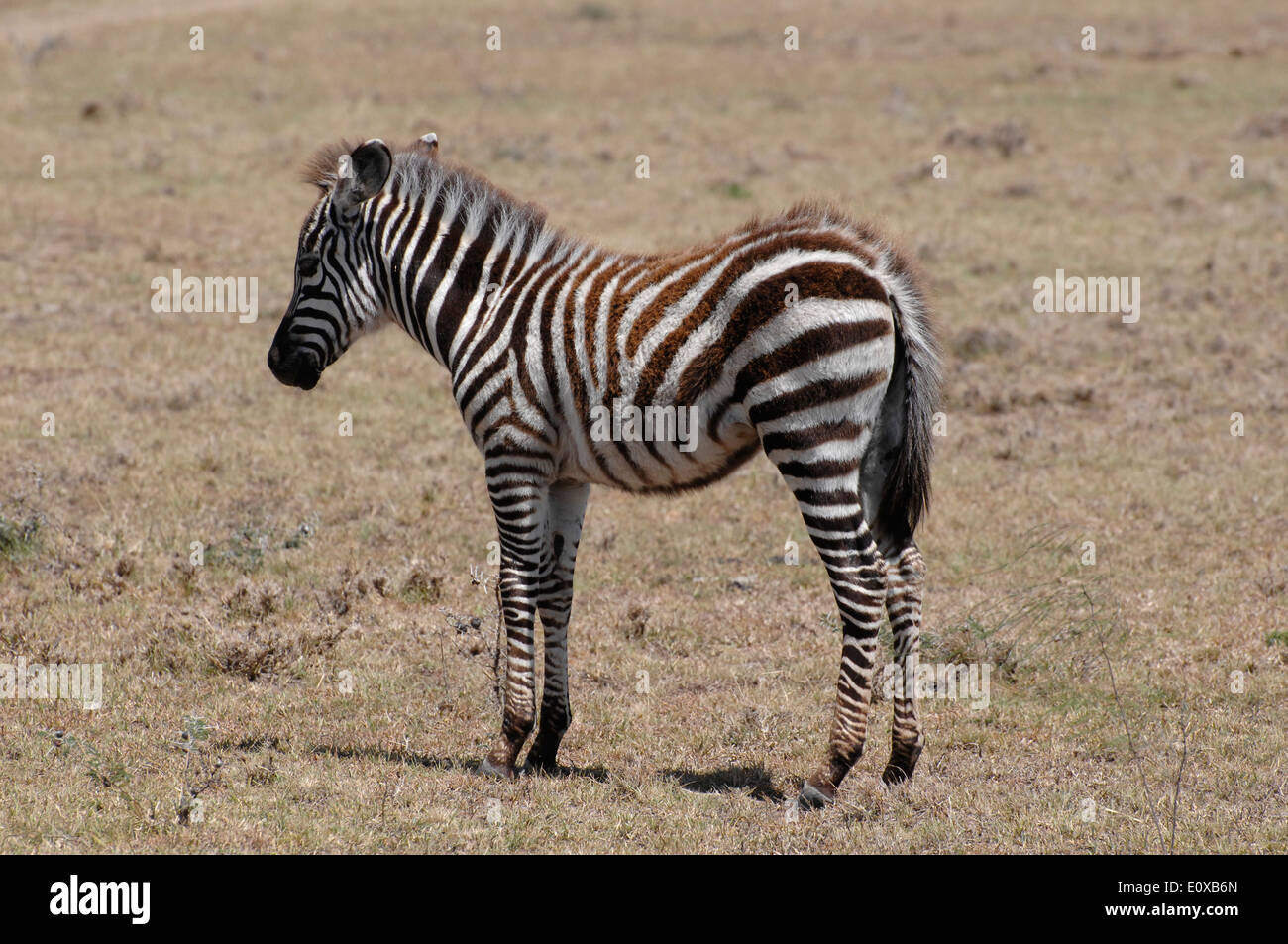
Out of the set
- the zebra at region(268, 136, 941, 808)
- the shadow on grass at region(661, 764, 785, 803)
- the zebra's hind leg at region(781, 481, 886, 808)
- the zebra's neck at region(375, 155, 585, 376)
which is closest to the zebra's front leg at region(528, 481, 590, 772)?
the zebra at region(268, 136, 941, 808)

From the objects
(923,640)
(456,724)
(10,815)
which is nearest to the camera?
(10,815)

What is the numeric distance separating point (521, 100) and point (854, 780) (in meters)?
25.2

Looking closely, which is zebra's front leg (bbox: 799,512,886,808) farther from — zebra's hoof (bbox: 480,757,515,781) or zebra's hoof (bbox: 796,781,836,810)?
zebra's hoof (bbox: 480,757,515,781)

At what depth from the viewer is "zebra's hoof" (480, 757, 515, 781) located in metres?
7.39

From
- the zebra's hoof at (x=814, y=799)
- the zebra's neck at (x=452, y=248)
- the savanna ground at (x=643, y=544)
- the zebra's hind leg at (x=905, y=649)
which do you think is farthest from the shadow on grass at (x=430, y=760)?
the zebra's neck at (x=452, y=248)

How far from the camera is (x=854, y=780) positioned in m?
7.38

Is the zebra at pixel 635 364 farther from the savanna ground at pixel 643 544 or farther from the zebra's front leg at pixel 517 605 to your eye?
the savanna ground at pixel 643 544

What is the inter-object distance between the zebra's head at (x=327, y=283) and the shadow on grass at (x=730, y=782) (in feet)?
10.2

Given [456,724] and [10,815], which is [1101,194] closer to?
[456,724]

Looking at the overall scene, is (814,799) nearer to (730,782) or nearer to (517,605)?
(730,782)

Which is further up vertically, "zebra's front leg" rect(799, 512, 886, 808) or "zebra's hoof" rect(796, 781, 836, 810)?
"zebra's front leg" rect(799, 512, 886, 808)

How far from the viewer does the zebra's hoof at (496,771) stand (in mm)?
7391

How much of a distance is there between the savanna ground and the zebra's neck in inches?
67.7
